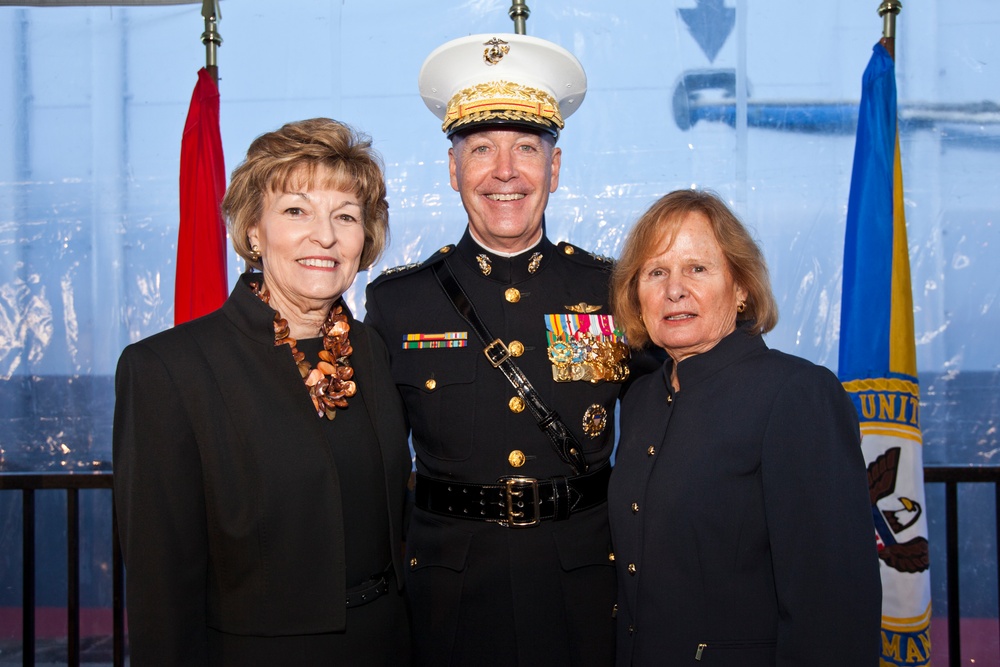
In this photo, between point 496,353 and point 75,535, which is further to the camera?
point 75,535

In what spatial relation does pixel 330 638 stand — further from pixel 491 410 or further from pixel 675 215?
pixel 675 215

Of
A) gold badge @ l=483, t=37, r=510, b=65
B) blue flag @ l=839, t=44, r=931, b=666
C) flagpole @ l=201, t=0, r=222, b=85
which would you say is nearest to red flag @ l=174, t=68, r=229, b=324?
flagpole @ l=201, t=0, r=222, b=85

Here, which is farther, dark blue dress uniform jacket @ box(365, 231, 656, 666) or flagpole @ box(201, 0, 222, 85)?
flagpole @ box(201, 0, 222, 85)

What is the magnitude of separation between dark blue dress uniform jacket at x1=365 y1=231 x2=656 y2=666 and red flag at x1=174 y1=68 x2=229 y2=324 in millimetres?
1585

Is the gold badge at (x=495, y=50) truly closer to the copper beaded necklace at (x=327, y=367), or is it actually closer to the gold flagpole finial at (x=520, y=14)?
the copper beaded necklace at (x=327, y=367)

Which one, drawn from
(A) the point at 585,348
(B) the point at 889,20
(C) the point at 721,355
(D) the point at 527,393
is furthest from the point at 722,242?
(B) the point at 889,20

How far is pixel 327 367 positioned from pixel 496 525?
24.3 inches

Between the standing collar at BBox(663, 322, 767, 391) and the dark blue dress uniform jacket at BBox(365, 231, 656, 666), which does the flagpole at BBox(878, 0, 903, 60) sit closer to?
the dark blue dress uniform jacket at BBox(365, 231, 656, 666)

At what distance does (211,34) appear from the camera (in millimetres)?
3291

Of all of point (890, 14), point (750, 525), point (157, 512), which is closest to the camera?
point (157, 512)

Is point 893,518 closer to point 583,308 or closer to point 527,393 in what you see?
point 583,308

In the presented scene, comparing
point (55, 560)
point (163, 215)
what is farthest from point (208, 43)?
point (55, 560)

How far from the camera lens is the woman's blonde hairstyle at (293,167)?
1.53 meters

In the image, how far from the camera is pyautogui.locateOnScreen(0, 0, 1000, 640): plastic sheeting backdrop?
3.81m
